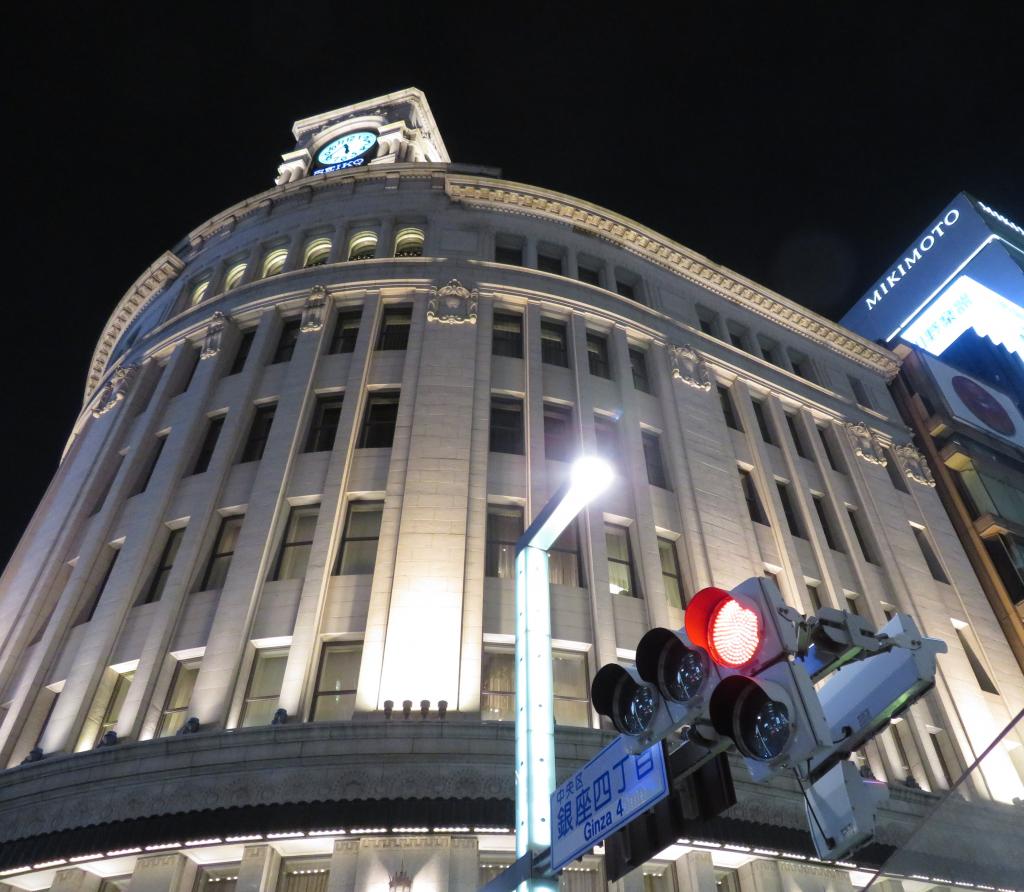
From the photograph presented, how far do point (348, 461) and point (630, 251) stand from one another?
16.8 meters

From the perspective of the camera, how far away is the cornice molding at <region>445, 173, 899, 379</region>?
31.1m

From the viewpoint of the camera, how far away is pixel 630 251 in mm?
32719

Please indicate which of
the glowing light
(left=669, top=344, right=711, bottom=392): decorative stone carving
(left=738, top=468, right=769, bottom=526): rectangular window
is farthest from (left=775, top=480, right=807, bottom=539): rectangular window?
the glowing light

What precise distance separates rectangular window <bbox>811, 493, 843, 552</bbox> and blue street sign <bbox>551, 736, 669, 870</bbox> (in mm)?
22323

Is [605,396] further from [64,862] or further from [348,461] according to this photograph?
[64,862]

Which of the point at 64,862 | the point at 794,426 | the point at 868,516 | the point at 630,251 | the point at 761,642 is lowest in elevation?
the point at 761,642

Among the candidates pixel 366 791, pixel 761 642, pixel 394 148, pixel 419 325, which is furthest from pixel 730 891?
pixel 394 148

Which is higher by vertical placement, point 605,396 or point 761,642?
point 605,396

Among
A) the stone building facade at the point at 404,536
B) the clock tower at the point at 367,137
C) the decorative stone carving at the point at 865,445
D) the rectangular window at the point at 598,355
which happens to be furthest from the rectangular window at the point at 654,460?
the clock tower at the point at 367,137

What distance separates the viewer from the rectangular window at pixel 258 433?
22781 mm

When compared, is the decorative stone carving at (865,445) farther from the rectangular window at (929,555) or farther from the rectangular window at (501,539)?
the rectangular window at (501,539)

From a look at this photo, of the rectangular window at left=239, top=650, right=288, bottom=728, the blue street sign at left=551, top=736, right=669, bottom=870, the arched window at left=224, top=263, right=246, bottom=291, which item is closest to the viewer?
the blue street sign at left=551, top=736, right=669, bottom=870

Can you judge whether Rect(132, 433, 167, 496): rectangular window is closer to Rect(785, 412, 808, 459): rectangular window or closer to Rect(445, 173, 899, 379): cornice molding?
Rect(445, 173, 899, 379): cornice molding

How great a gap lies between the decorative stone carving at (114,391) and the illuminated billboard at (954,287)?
5443 centimetres
